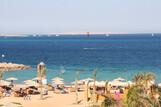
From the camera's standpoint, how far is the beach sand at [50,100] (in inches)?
1208

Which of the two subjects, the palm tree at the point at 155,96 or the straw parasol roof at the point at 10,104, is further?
the straw parasol roof at the point at 10,104

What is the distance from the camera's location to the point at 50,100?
3281 cm

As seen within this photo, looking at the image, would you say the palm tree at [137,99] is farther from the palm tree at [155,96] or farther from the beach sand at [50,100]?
the beach sand at [50,100]

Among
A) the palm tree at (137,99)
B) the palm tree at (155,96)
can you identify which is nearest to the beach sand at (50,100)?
the palm tree at (155,96)

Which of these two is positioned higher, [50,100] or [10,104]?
[10,104]

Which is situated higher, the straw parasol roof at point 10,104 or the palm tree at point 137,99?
the palm tree at point 137,99

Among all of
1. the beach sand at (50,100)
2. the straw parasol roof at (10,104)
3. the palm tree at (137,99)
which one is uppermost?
the palm tree at (137,99)

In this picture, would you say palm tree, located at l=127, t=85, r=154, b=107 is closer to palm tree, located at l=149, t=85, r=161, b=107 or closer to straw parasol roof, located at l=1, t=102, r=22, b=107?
palm tree, located at l=149, t=85, r=161, b=107

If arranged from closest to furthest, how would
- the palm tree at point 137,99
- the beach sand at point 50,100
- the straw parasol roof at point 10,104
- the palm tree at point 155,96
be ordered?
the palm tree at point 137,99 < the palm tree at point 155,96 < the straw parasol roof at point 10,104 < the beach sand at point 50,100

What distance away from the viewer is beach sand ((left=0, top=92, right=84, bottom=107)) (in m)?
30.7

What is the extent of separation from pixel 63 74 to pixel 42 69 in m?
17.6

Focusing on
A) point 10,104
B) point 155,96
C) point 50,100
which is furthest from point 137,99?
point 50,100

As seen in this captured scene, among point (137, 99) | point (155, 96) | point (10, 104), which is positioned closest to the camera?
point (137, 99)

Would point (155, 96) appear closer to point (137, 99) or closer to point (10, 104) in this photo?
point (137, 99)
